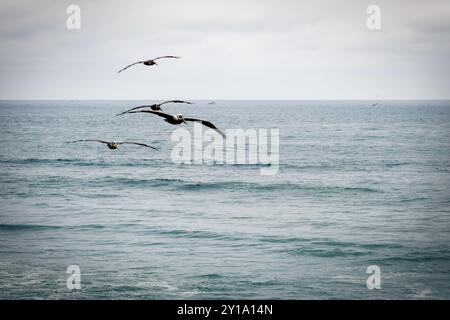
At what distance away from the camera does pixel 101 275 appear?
2705 cm

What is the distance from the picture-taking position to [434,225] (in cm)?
3659

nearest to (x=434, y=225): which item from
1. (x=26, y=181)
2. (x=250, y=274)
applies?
(x=250, y=274)

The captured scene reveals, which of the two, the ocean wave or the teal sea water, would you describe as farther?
the ocean wave

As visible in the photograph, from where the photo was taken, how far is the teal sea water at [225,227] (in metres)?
25.9

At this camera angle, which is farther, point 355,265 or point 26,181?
point 26,181

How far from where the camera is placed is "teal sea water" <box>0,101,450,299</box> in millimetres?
25938

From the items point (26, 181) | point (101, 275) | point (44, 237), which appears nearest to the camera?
point (101, 275)

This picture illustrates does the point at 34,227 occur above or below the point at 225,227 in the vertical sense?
above

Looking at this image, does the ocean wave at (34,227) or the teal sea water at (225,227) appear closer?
the teal sea water at (225,227)

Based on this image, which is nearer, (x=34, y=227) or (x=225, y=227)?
(x=34, y=227)

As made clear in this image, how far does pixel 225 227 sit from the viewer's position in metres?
38.0

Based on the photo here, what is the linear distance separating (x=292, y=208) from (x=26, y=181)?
26.2 meters

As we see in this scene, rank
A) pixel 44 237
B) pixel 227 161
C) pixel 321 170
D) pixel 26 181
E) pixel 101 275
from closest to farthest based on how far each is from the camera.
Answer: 1. pixel 101 275
2. pixel 44 237
3. pixel 26 181
4. pixel 321 170
5. pixel 227 161
